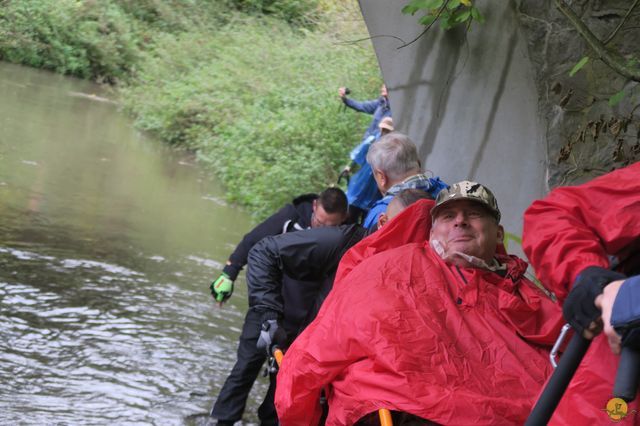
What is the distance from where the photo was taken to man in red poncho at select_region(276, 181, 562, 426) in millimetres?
3055

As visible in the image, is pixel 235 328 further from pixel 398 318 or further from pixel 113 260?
pixel 398 318

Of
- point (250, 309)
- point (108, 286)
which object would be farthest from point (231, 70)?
point (250, 309)

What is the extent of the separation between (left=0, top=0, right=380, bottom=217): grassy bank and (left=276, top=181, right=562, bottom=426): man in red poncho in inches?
255

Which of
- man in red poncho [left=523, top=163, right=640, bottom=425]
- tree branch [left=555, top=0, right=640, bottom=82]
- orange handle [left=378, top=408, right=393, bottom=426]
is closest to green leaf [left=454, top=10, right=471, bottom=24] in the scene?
tree branch [left=555, top=0, right=640, bottom=82]

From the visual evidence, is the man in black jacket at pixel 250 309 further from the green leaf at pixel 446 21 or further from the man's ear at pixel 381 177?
the green leaf at pixel 446 21

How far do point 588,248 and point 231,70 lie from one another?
62.0 feet

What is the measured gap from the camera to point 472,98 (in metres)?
A: 6.52

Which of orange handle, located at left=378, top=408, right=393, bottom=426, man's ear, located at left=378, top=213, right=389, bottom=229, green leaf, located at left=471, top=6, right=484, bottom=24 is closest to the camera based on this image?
orange handle, located at left=378, top=408, right=393, bottom=426

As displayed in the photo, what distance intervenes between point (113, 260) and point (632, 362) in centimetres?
806

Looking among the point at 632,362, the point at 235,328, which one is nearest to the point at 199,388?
the point at 235,328

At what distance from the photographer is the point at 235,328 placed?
27.5ft

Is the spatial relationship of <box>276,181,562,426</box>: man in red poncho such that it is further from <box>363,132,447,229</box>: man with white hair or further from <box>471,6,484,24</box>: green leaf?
<box>471,6,484,24</box>: green leaf

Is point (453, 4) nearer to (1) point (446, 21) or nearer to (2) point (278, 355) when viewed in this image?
(1) point (446, 21)

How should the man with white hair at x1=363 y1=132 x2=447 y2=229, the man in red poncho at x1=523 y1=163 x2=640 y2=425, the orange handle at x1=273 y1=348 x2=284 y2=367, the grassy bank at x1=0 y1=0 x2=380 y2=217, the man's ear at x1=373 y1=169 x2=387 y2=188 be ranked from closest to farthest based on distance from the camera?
the man in red poncho at x1=523 y1=163 x2=640 y2=425 → the orange handle at x1=273 y1=348 x2=284 y2=367 → the man with white hair at x1=363 y1=132 x2=447 y2=229 → the man's ear at x1=373 y1=169 x2=387 y2=188 → the grassy bank at x1=0 y1=0 x2=380 y2=217
